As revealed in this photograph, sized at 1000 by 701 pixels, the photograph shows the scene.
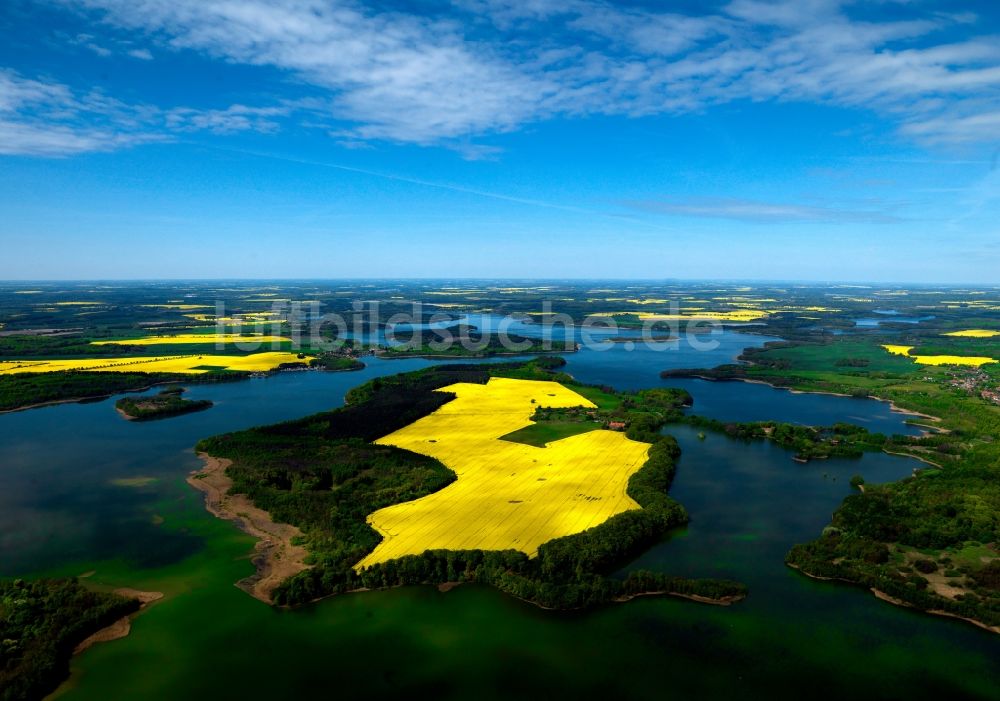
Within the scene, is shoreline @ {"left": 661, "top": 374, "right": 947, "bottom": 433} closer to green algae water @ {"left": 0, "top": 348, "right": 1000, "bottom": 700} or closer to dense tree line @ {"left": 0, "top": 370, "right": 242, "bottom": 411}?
green algae water @ {"left": 0, "top": 348, "right": 1000, "bottom": 700}

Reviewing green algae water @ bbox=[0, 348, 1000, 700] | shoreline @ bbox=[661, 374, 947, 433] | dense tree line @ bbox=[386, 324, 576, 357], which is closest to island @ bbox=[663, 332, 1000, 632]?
shoreline @ bbox=[661, 374, 947, 433]

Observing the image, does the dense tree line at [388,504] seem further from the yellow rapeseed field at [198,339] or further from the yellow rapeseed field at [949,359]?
the yellow rapeseed field at [198,339]


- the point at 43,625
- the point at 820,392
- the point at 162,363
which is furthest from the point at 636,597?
the point at 162,363

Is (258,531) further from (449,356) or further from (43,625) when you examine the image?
(449,356)

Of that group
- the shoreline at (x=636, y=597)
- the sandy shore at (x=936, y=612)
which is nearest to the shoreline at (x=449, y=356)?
the shoreline at (x=636, y=597)

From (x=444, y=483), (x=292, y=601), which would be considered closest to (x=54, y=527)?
(x=292, y=601)
